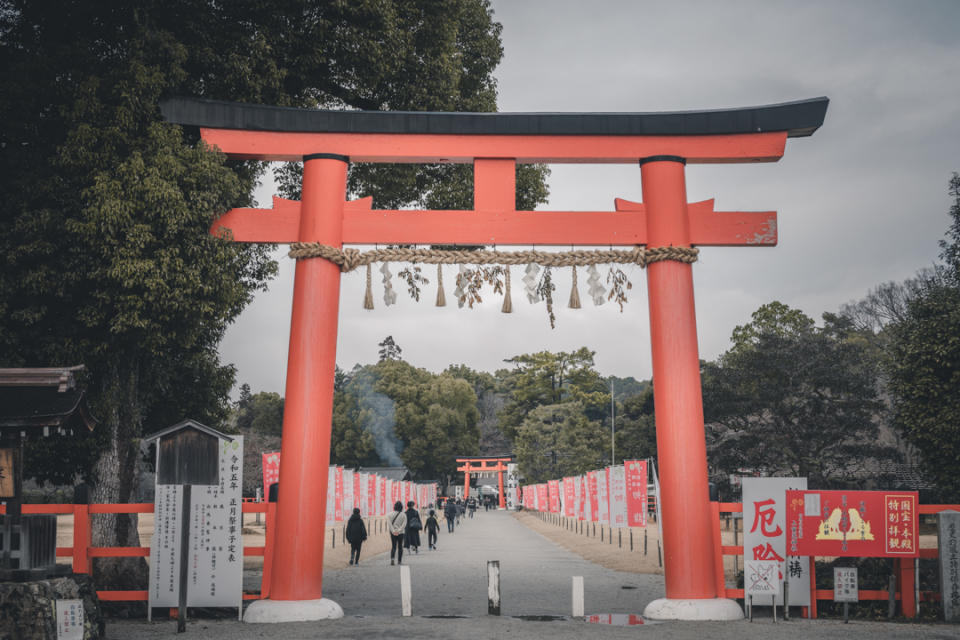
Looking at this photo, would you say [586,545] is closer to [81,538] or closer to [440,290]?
[440,290]

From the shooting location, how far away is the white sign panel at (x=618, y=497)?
2200cm

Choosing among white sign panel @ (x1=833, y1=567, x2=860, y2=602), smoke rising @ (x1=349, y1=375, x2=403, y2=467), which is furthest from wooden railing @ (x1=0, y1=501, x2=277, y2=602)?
smoke rising @ (x1=349, y1=375, x2=403, y2=467)

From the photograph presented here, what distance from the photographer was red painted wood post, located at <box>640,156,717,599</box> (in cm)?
912

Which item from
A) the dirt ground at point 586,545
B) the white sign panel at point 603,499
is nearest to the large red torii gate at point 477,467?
the dirt ground at point 586,545

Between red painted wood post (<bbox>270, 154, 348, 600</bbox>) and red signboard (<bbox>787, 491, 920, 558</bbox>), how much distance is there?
18.4ft

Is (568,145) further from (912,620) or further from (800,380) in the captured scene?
(800,380)

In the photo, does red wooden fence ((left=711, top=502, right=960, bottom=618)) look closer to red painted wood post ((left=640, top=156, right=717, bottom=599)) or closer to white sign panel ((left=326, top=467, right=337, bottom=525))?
red painted wood post ((left=640, top=156, right=717, bottom=599))

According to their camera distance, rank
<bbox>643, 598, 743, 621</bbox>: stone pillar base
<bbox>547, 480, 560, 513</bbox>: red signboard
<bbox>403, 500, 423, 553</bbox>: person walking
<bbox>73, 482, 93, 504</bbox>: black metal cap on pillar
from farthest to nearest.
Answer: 1. <bbox>547, 480, 560, 513</bbox>: red signboard
2. <bbox>403, 500, 423, 553</bbox>: person walking
3. <bbox>73, 482, 93, 504</bbox>: black metal cap on pillar
4. <bbox>643, 598, 743, 621</bbox>: stone pillar base

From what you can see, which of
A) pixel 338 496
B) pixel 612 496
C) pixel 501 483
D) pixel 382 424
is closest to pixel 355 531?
pixel 338 496

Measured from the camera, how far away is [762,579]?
30.8ft

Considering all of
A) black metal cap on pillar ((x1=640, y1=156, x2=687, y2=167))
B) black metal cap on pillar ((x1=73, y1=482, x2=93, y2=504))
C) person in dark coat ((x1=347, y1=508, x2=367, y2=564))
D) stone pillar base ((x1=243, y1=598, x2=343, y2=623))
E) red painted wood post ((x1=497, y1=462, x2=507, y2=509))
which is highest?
black metal cap on pillar ((x1=640, y1=156, x2=687, y2=167))

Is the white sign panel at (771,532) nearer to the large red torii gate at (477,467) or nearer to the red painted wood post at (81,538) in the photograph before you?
the red painted wood post at (81,538)

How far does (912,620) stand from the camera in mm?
9523

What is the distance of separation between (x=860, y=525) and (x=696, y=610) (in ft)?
7.44
